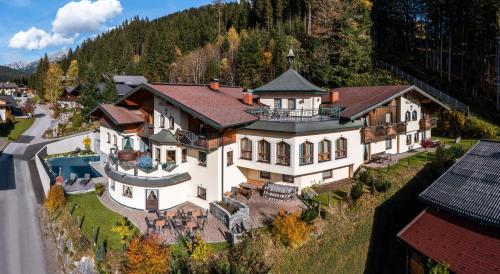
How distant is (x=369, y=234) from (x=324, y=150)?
5712 millimetres

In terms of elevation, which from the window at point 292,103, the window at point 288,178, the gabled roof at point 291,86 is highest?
the gabled roof at point 291,86

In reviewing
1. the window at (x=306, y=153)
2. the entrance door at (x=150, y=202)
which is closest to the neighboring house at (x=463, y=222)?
the window at (x=306, y=153)

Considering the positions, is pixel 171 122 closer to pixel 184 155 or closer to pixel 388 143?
pixel 184 155

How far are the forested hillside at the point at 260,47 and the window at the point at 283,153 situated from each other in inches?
809

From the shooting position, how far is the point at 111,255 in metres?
16.4

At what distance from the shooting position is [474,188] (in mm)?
16047

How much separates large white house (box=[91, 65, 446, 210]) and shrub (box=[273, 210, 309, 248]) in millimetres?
5009

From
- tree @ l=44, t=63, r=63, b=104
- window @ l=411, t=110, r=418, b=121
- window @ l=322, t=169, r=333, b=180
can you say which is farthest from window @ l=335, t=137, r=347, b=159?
tree @ l=44, t=63, r=63, b=104

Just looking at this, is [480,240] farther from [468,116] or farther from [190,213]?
[468,116]

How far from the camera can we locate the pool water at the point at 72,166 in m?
31.5

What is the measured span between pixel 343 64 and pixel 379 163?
55.1 ft

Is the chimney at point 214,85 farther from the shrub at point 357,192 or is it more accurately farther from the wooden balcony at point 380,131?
the shrub at point 357,192

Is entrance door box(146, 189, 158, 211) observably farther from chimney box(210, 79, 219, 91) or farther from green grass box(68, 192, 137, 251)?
chimney box(210, 79, 219, 91)

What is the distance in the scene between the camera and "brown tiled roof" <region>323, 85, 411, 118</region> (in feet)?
77.1
